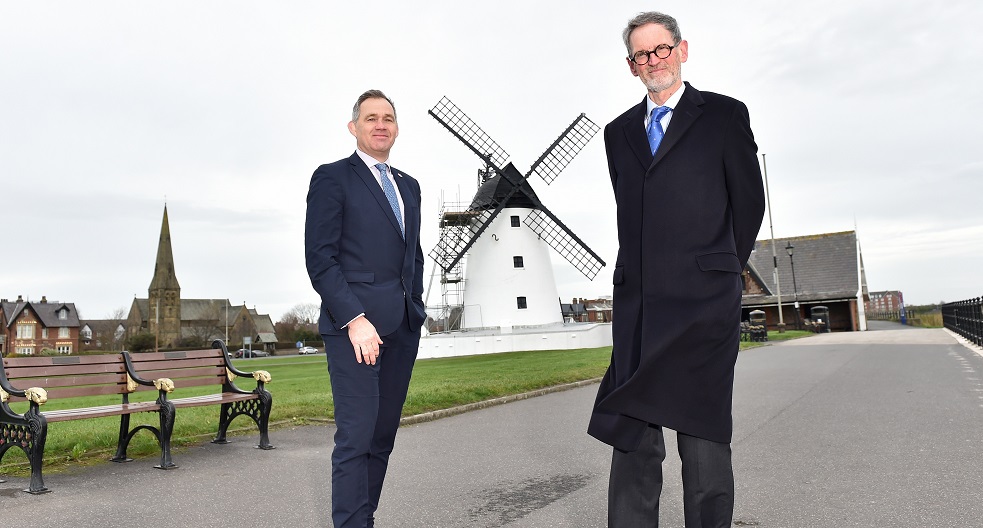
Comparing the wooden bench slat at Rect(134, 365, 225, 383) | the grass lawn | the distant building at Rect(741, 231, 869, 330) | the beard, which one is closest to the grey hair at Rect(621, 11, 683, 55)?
the beard

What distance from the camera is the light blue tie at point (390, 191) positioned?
11.6 ft

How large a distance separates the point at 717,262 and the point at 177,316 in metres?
129

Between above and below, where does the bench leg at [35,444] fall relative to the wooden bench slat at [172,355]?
below

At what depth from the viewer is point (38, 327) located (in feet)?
302

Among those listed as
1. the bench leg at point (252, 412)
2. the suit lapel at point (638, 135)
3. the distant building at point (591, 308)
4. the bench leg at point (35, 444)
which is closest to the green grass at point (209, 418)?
the bench leg at point (252, 412)

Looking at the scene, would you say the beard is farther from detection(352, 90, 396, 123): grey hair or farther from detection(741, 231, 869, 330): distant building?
detection(741, 231, 869, 330): distant building

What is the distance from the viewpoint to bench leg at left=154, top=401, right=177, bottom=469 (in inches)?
246

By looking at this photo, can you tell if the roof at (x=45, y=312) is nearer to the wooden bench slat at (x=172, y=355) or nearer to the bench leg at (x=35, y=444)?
the wooden bench slat at (x=172, y=355)

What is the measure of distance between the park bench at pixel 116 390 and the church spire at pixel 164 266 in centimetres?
12027

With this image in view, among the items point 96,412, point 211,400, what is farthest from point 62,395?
point 211,400

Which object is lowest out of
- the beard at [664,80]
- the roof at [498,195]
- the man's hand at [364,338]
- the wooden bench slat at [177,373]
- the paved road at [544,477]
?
the paved road at [544,477]

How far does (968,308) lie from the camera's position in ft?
74.2

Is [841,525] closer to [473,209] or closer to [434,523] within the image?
[434,523]

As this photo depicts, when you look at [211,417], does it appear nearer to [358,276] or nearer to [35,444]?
[35,444]
